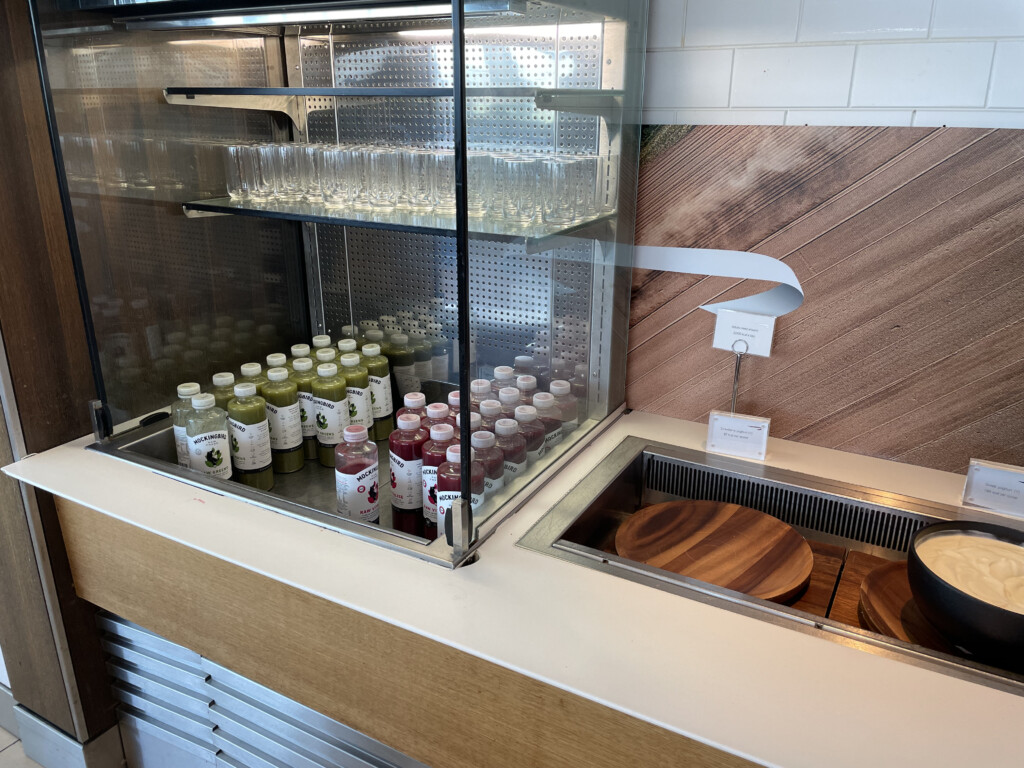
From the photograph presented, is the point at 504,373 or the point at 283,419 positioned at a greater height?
the point at 504,373

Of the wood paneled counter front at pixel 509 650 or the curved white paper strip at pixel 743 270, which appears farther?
the curved white paper strip at pixel 743 270

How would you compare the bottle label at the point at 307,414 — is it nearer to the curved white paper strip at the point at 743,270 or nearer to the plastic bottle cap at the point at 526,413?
the plastic bottle cap at the point at 526,413

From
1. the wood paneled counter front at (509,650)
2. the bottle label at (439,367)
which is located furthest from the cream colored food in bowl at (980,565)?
the bottle label at (439,367)

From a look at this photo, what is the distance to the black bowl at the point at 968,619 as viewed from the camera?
40.5 inches

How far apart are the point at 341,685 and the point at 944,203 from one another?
1483 millimetres

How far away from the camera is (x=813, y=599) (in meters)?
1.35

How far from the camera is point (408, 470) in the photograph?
149 cm

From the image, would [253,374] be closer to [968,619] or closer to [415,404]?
[415,404]

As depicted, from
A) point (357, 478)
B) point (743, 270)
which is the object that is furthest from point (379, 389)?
point (743, 270)

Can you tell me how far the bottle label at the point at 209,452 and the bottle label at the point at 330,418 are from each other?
9.1 inches

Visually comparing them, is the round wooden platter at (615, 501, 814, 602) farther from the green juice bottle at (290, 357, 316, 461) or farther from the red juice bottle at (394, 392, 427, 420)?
the green juice bottle at (290, 357, 316, 461)

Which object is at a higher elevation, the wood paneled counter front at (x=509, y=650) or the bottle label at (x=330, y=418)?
the bottle label at (x=330, y=418)

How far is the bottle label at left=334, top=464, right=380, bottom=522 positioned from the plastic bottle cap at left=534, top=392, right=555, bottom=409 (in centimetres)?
37

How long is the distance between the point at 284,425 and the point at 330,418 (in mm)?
110
